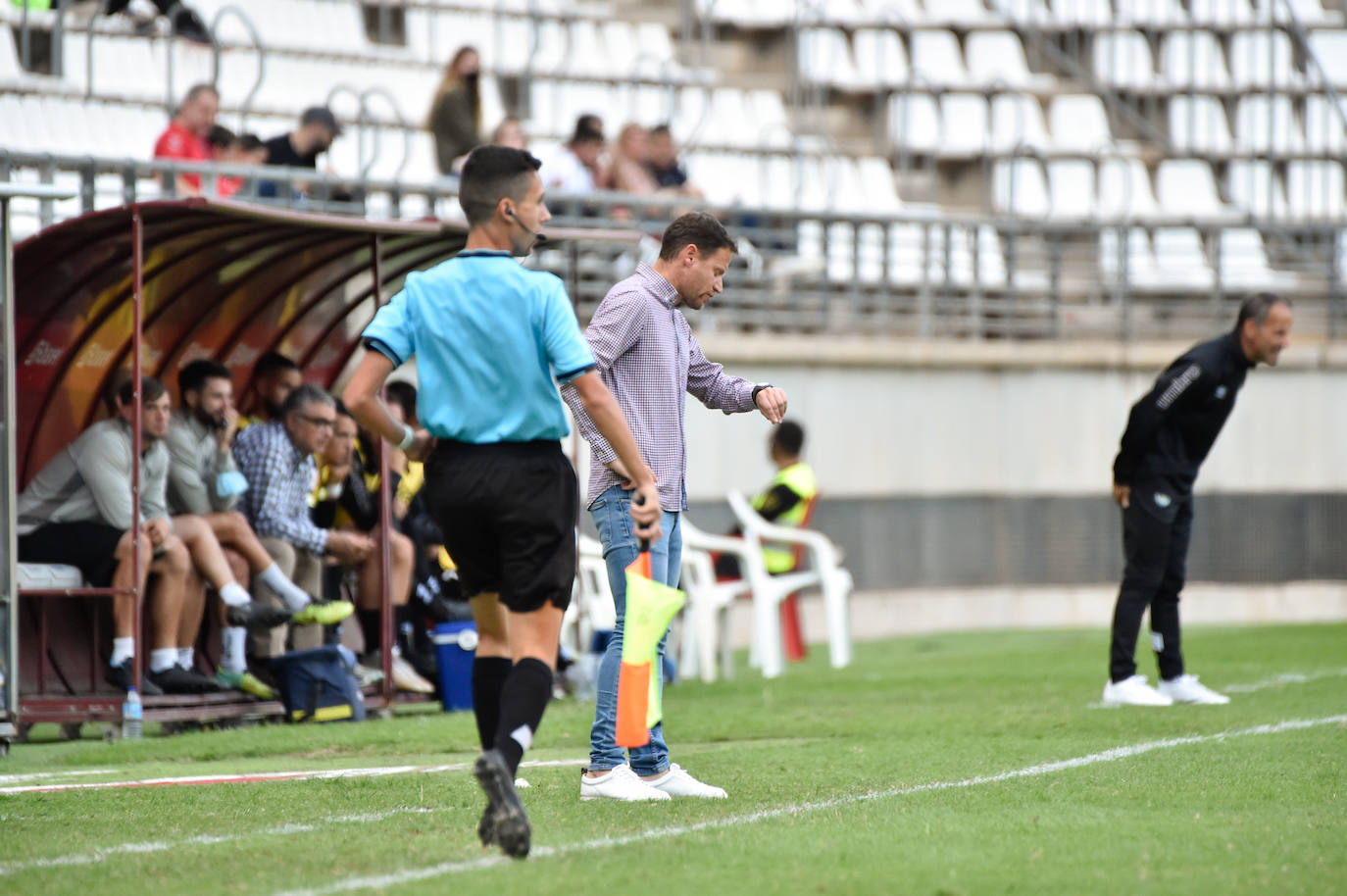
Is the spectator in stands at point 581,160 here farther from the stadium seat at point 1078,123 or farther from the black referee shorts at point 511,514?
the black referee shorts at point 511,514

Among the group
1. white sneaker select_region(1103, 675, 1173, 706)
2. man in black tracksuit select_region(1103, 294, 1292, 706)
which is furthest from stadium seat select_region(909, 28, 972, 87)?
white sneaker select_region(1103, 675, 1173, 706)

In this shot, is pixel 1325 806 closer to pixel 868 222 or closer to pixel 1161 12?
pixel 868 222

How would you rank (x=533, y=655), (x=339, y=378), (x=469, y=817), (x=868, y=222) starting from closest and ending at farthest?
1. (x=533, y=655)
2. (x=469, y=817)
3. (x=339, y=378)
4. (x=868, y=222)

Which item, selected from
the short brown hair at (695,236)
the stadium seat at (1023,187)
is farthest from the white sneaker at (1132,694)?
the stadium seat at (1023,187)

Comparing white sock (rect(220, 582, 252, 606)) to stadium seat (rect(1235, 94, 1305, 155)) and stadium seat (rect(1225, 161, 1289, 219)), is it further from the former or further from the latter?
stadium seat (rect(1235, 94, 1305, 155))

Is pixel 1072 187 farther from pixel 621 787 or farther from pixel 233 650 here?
pixel 621 787

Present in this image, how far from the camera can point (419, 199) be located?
1703 centimetres

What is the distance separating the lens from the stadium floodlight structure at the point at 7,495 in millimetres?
9164

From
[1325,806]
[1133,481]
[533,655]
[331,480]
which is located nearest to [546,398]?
[533,655]

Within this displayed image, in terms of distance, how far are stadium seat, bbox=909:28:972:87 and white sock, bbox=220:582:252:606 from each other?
15.9 metres

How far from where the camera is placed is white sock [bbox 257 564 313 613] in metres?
10.8

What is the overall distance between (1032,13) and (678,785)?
2079 centimetres

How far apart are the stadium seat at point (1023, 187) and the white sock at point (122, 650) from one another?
15.3 meters

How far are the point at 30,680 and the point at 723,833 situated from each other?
5.98 m
